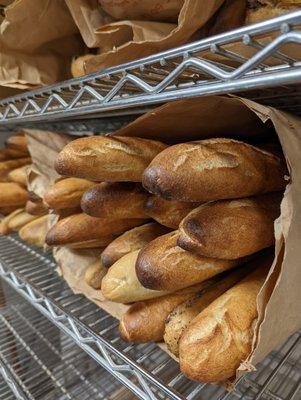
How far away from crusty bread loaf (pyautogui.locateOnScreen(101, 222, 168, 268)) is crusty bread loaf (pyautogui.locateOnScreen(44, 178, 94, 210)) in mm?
143

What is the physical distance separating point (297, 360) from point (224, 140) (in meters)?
0.65

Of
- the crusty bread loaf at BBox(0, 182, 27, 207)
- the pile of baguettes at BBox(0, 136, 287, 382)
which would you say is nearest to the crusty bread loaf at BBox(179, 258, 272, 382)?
the pile of baguettes at BBox(0, 136, 287, 382)

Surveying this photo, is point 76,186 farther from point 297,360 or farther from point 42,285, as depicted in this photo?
point 297,360

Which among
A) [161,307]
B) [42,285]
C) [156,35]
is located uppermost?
[156,35]

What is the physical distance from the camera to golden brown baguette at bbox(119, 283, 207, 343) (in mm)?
503

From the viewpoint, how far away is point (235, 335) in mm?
387

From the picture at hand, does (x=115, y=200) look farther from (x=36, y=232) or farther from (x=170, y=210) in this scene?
(x=36, y=232)

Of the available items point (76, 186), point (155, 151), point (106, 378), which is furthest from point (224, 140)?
point (106, 378)

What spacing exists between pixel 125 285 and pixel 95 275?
0.17 meters

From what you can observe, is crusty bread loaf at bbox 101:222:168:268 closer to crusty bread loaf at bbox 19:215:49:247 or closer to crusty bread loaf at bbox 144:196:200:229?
crusty bread loaf at bbox 144:196:200:229

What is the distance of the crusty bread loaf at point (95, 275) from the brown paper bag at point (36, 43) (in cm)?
44

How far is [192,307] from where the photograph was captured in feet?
1.61

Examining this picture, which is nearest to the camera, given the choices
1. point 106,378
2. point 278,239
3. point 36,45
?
point 278,239

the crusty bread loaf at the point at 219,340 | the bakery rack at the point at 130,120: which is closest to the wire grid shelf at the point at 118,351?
the bakery rack at the point at 130,120
